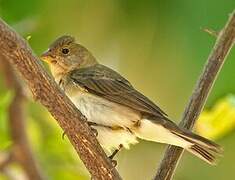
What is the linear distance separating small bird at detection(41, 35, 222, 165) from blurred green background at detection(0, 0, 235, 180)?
36 centimetres

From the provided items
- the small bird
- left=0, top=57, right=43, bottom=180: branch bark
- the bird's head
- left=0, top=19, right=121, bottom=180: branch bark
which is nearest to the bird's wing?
the small bird

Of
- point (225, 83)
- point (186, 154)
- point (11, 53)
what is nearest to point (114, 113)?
point (225, 83)

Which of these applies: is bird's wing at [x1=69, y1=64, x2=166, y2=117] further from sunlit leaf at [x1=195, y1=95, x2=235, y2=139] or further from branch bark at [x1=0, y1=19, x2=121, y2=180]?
branch bark at [x1=0, y1=19, x2=121, y2=180]

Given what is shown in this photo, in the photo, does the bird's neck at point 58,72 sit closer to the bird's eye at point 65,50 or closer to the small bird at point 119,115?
the small bird at point 119,115

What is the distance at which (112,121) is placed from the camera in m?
4.69

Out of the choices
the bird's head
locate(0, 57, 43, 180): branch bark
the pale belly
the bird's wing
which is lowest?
locate(0, 57, 43, 180): branch bark

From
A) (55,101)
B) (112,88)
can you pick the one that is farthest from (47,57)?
(55,101)

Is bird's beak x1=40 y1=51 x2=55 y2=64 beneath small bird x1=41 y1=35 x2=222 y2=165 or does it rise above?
above

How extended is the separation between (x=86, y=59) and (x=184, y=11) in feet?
2.36

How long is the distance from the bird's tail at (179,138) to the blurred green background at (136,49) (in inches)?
20.8

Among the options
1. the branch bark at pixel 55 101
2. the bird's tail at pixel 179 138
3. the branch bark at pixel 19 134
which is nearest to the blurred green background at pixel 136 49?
the branch bark at pixel 19 134

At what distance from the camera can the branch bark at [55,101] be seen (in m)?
3.74

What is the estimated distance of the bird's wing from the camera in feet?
15.2

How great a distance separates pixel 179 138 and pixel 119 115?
0.48m
